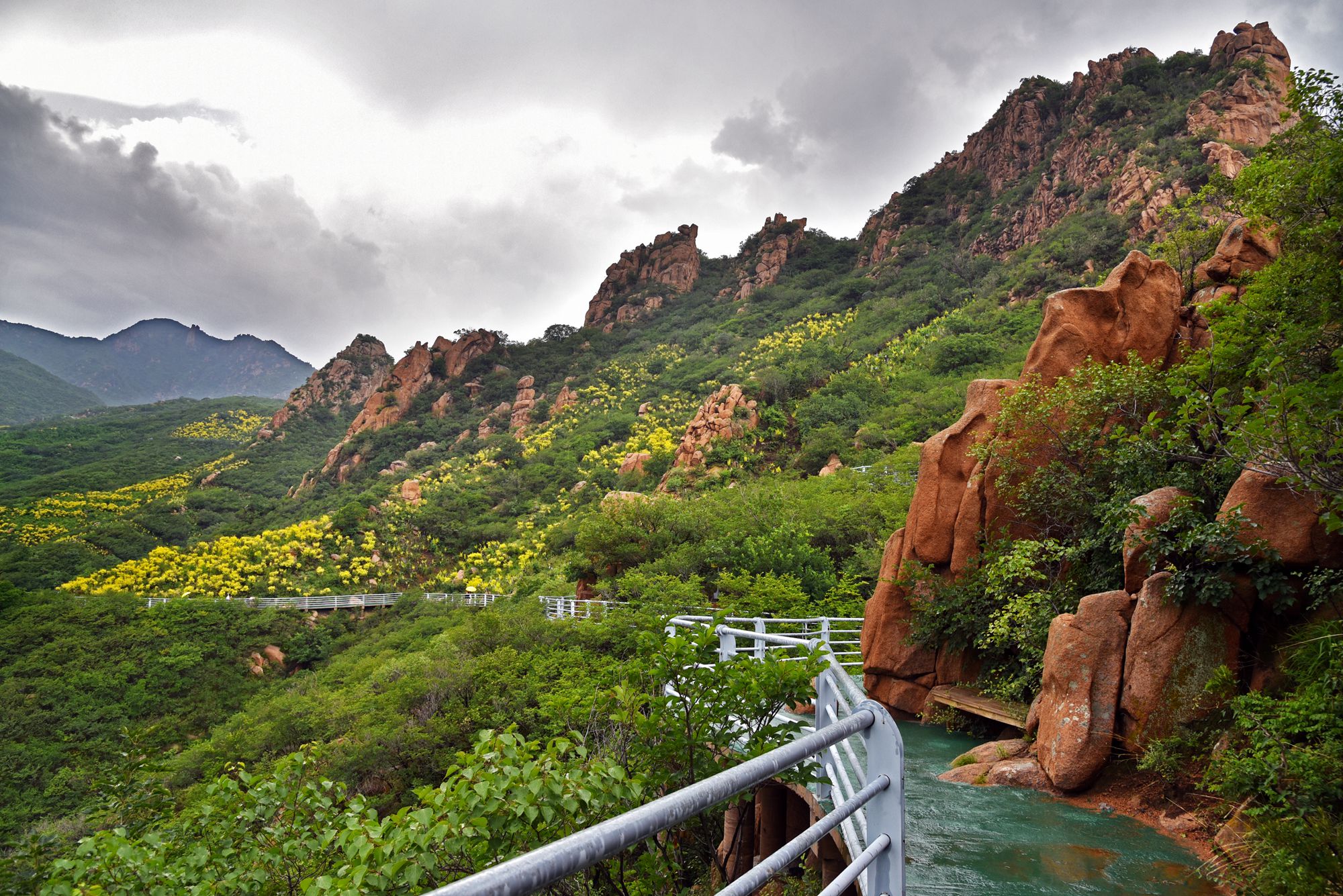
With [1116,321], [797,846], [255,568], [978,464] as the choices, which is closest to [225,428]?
[255,568]

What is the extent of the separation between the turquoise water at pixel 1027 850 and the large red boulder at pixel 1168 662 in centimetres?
96

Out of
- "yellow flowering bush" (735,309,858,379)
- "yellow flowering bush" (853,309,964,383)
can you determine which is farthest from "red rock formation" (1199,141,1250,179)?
"yellow flowering bush" (735,309,858,379)

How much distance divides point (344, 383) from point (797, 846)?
374 feet

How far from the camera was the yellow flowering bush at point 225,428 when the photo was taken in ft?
314

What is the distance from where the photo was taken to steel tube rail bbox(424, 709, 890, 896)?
0.76 meters

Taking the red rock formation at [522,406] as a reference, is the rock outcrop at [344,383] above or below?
above

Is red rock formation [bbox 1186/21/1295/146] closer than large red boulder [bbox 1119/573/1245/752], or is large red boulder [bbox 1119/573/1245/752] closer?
large red boulder [bbox 1119/573/1245/752]

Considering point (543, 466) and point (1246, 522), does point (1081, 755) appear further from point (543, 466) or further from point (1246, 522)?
point (543, 466)

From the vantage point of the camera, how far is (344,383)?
10281 cm

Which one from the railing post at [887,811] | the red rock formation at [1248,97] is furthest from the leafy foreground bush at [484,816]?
the red rock formation at [1248,97]

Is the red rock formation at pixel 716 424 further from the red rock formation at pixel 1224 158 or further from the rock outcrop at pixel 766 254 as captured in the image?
the rock outcrop at pixel 766 254

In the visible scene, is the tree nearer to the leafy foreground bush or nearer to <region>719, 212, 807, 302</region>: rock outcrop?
<region>719, 212, 807, 302</region>: rock outcrop

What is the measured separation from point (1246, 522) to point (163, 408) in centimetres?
14746

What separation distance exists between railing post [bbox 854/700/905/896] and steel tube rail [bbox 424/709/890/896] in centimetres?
46
